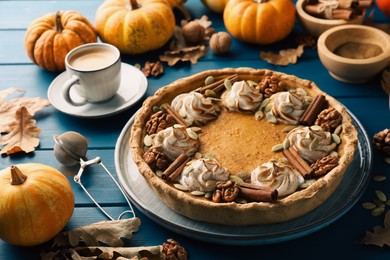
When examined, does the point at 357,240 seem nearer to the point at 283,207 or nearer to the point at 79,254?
the point at 283,207

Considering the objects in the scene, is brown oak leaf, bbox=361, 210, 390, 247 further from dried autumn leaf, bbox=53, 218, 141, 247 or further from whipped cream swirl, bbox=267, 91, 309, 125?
dried autumn leaf, bbox=53, 218, 141, 247

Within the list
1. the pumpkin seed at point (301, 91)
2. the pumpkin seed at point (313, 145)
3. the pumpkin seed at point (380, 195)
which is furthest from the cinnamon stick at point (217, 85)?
the pumpkin seed at point (380, 195)

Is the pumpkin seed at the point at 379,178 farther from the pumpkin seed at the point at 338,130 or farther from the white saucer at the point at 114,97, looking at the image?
the white saucer at the point at 114,97

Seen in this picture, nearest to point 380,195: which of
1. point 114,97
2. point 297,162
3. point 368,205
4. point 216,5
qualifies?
point 368,205

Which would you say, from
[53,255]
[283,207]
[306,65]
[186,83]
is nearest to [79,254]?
[53,255]

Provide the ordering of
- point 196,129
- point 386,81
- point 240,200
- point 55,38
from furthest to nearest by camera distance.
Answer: point 55,38
point 386,81
point 196,129
point 240,200

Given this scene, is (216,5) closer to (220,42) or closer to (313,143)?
(220,42)

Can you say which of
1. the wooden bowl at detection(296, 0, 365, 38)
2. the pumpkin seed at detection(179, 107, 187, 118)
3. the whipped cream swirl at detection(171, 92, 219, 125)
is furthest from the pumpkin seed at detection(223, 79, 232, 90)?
the wooden bowl at detection(296, 0, 365, 38)
